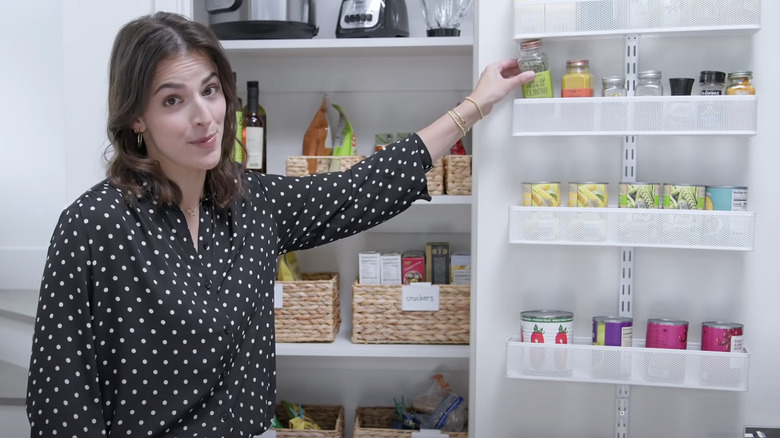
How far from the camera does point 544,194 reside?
180 cm

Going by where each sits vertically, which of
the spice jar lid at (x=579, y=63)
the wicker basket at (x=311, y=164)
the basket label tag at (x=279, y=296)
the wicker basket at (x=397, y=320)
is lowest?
the wicker basket at (x=397, y=320)

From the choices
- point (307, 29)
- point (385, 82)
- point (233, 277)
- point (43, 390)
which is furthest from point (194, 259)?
point (385, 82)

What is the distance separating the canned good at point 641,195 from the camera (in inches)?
69.1

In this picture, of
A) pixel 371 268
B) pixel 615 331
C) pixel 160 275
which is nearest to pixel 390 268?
pixel 371 268

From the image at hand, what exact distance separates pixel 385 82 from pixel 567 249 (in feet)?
3.15

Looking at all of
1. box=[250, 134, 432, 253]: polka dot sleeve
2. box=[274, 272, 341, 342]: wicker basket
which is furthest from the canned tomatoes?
box=[274, 272, 341, 342]: wicker basket

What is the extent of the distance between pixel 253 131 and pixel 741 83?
131 cm

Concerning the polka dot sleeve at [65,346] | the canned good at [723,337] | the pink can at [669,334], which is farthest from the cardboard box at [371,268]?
the polka dot sleeve at [65,346]

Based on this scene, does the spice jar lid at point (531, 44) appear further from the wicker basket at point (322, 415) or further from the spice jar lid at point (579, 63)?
the wicker basket at point (322, 415)

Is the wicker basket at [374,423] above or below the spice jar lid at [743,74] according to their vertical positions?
below

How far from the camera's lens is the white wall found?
180 cm

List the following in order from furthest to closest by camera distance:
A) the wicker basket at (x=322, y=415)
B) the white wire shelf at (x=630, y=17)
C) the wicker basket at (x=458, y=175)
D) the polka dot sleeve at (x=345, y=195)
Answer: the wicker basket at (x=322, y=415) → the wicker basket at (x=458, y=175) → the polka dot sleeve at (x=345, y=195) → the white wire shelf at (x=630, y=17)

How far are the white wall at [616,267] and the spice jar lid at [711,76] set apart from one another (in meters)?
0.10

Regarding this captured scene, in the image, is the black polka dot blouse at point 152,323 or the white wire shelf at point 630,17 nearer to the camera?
the black polka dot blouse at point 152,323
